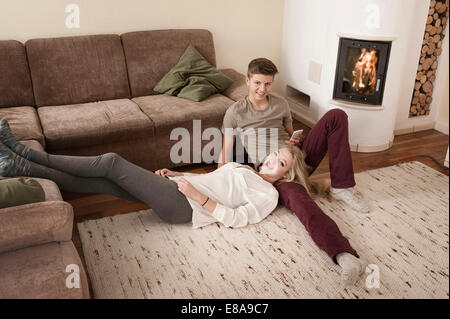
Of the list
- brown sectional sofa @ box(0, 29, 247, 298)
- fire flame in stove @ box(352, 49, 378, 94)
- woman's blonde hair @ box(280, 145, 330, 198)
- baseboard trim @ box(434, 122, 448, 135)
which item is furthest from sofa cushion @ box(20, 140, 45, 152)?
baseboard trim @ box(434, 122, 448, 135)

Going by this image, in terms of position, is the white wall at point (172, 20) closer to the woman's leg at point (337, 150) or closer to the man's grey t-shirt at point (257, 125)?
the man's grey t-shirt at point (257, 125)

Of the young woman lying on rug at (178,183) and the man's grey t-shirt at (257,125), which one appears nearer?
the young woman lying on rug at (178,183)

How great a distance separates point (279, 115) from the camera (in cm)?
268

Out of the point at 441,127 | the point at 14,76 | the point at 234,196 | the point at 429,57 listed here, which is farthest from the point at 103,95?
the point at 441,127

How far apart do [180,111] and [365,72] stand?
148 centimetres

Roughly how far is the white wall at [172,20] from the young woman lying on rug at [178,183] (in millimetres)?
1238

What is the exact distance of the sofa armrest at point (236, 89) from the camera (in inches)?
125

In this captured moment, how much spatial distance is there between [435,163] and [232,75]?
5.65ft

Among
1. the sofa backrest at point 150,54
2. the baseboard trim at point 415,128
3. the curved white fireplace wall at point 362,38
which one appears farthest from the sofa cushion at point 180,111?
the baseboard trim at point 415,128

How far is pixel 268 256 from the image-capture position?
212 cm

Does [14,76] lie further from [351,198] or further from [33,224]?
[351,198]

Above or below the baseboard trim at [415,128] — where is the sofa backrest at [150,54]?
above

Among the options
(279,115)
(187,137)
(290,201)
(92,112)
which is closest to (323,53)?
(279,115)

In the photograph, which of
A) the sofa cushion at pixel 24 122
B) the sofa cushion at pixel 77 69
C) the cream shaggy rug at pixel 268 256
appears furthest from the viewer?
the sofa cushion at pixel 77 69
